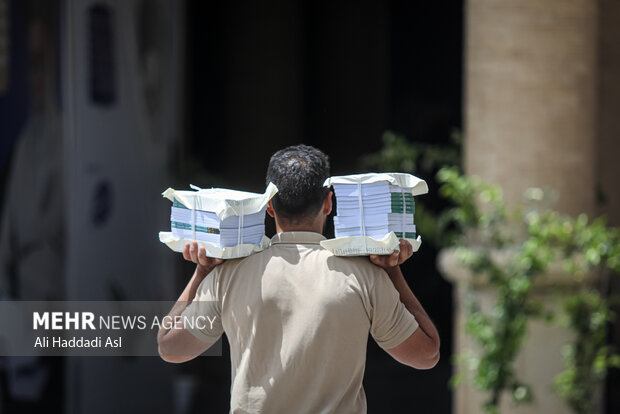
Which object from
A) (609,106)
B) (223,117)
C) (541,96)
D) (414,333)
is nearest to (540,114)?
(541,96)

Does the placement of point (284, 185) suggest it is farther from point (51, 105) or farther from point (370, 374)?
point (370, 374)

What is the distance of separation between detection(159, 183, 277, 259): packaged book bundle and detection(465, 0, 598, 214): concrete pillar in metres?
3.65

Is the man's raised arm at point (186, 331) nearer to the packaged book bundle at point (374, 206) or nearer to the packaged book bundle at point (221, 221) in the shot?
the packaged book bundle at point (221, 221)

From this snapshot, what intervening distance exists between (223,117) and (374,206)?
6.00 m

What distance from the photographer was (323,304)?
2.67m

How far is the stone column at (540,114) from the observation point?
20.4 ft

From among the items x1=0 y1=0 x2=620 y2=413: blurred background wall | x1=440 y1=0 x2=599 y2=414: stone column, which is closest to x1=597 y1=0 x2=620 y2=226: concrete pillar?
x1=0 y1=0 x2=620 y2=413: blurred background wall

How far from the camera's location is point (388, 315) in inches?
108

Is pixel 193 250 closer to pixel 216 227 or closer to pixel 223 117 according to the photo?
pixel 216 227

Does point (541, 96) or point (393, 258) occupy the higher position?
point (541, 96)

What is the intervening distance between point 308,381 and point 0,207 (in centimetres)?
496

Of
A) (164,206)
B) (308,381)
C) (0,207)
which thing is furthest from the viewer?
(164,206)

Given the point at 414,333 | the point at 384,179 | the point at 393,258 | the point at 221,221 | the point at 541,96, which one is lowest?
the point at 414,333

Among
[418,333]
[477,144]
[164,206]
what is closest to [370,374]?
[164,206]
